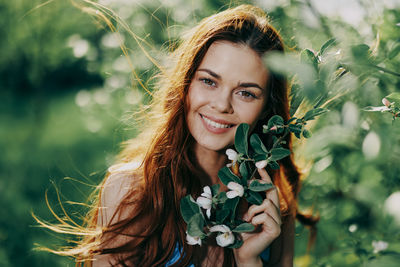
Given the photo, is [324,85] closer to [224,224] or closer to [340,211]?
[224,224]

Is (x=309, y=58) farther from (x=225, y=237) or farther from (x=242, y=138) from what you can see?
(x=225, y=237)

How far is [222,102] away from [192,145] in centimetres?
37

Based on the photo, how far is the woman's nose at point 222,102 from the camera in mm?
1307

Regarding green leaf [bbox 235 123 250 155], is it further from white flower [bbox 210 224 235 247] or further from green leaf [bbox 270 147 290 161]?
white flower [bbox 210 224 235 247]

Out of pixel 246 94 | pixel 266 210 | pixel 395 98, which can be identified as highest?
pixel 395 98

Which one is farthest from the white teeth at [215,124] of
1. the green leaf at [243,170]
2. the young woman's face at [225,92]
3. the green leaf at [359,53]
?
the green leaf at [359,53]

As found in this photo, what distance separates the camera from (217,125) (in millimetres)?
1370

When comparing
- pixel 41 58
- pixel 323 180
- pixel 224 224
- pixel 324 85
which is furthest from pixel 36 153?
pixel 324 85

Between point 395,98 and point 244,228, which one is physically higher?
point 395,98

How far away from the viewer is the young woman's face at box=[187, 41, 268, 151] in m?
1.31

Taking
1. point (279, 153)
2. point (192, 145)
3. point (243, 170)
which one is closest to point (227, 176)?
point (243, 170)

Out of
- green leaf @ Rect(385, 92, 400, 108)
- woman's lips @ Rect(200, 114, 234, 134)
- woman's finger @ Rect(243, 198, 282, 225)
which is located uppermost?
green leaf @ Rect(385, 92, 400, 108)

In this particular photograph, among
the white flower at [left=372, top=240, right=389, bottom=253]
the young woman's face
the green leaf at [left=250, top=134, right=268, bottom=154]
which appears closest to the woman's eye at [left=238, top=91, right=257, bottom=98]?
the young woman's face

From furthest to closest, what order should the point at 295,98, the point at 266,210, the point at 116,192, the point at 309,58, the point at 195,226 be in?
the point at 116,192 → the point at 266,210 → the point at 295,98 → the point at 195,226 → the point at 309,58
